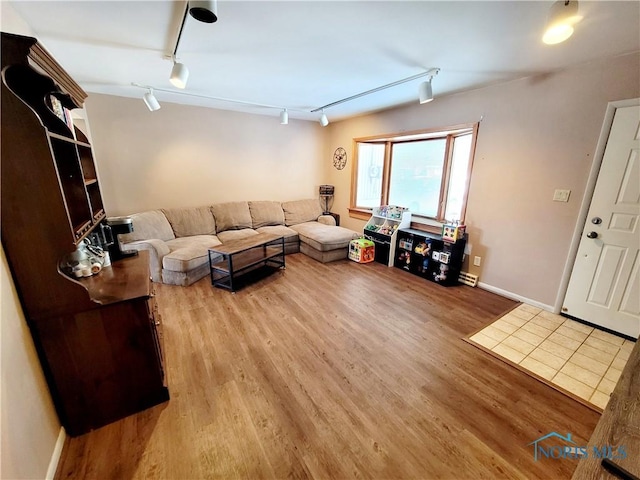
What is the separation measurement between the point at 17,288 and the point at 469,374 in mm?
2780

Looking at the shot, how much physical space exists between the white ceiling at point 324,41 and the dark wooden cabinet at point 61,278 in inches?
23.3

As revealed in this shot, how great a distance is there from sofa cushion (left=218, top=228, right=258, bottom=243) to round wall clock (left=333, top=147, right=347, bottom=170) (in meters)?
2.33

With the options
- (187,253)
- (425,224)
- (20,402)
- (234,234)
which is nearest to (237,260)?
(187,253)

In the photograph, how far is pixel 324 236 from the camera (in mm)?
4277

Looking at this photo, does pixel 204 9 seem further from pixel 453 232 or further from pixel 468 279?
pixel 468 279

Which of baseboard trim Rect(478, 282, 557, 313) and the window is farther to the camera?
the window

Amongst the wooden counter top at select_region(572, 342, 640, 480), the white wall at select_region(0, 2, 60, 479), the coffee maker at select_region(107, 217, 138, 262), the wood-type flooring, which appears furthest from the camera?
the coffee maker at select_region(107, 217, 138, 262)

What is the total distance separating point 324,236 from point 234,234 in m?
1.49

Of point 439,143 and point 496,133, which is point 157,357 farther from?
point 439,143

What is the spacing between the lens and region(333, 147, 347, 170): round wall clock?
5.24 m

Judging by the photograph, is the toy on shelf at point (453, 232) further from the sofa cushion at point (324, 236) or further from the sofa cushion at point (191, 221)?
the sofa cushion at point (191, 221)

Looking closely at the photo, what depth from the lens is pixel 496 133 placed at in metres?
3.00

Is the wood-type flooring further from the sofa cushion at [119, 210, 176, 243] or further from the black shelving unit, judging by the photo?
the sofa cushion at [119, 210, 176, 243]

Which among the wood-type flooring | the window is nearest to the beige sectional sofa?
the wood-type flooring
